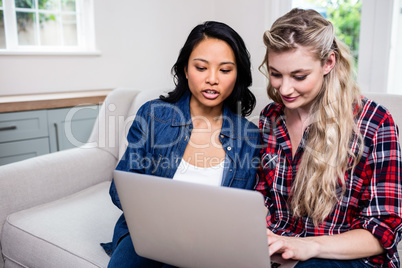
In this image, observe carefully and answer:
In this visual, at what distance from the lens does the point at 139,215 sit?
2.81ft

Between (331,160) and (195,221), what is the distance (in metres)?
0.47

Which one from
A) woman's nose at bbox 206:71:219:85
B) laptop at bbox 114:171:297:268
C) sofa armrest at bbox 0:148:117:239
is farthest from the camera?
sofa armrest at bbox 0:148:117:239

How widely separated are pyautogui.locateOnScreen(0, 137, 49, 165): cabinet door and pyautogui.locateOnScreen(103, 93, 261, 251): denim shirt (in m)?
1.69

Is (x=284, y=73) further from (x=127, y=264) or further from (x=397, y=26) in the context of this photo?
(x=397, y=26)

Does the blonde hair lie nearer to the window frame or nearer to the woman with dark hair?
Result: the woman with dark hair

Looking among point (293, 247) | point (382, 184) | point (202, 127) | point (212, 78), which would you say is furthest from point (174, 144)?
point (382, 184)

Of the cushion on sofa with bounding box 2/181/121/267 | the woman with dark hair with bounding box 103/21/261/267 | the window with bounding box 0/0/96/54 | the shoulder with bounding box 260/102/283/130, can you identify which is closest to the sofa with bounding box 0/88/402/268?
the cushion on sofa with bounding box 2/181/121/267

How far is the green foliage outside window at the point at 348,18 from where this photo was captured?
2535mm

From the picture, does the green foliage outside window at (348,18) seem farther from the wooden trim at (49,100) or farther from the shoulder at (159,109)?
the wooden trim at (49,100)

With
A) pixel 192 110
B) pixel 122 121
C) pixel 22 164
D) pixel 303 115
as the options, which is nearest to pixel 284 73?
pixel 303 115

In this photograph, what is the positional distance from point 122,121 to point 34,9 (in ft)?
5.46

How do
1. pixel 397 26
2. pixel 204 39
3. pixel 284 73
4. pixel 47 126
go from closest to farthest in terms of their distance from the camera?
1. pixel 284 73
2. pixel 204 39
3. pixel 397 26
4. pixel 47 126

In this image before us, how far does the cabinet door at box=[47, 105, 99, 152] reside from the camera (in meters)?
2.86

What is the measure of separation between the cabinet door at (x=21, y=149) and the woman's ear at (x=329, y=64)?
2330mm
